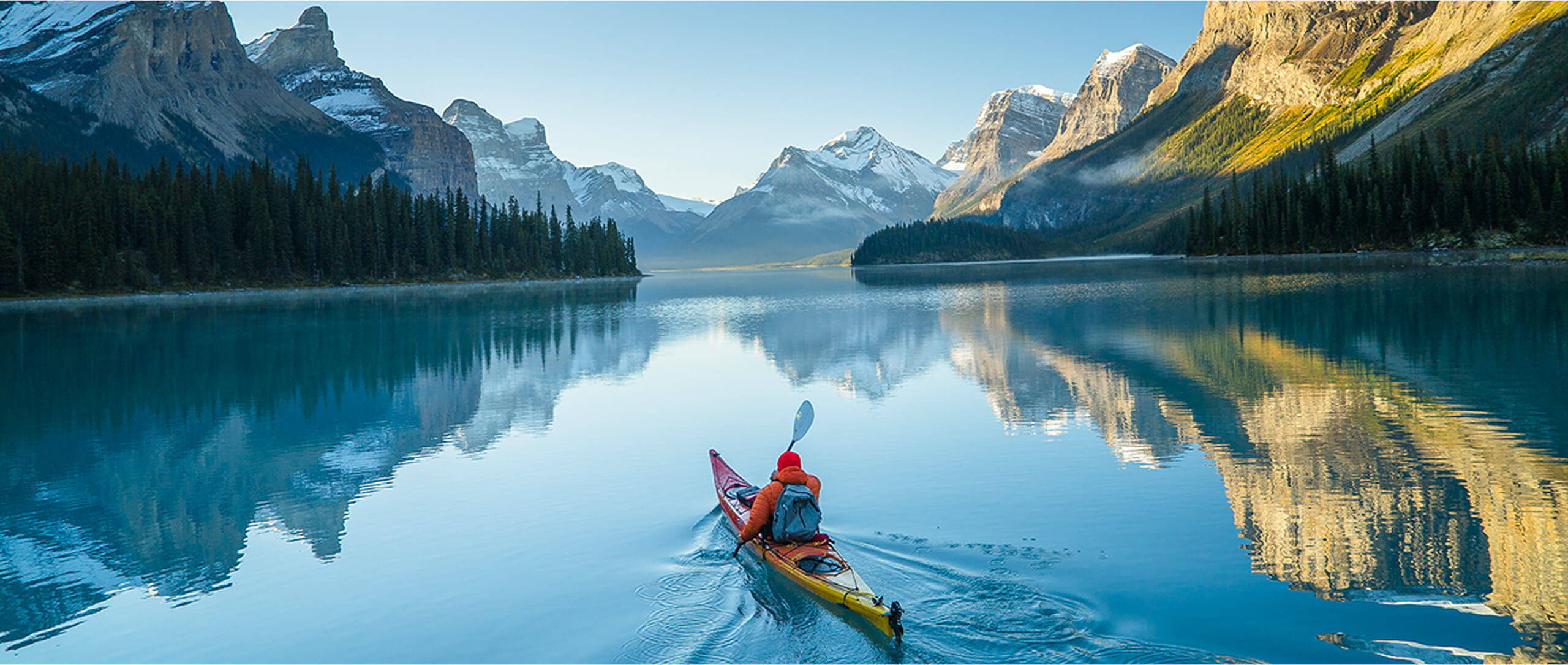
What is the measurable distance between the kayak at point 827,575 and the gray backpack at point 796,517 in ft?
0.51

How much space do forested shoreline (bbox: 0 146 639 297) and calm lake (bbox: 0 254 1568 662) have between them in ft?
303

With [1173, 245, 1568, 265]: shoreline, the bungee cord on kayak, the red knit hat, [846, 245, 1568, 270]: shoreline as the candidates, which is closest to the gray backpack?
the bungee cord on kayak

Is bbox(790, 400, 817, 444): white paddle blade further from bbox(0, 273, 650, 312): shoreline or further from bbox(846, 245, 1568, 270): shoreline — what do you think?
bbox(0, 273, 650, 312): shoreline

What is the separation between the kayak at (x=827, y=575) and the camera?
12516 mm

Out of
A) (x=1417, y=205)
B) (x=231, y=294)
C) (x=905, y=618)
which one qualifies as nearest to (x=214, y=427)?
(x=905, y=618)

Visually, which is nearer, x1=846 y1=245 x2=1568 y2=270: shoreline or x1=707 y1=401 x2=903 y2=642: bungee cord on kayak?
x1=707 y1=401 x2=903 y2=642: bungee cord on kayak

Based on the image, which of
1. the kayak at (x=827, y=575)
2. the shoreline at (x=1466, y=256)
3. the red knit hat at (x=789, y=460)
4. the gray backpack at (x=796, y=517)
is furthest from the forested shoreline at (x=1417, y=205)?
the kayak at (x=827, y=575)

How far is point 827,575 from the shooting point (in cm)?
1391

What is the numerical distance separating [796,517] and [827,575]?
57.6 inches

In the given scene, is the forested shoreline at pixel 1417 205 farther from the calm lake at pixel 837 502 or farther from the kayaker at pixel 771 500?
the kayaker at pixel 771 500

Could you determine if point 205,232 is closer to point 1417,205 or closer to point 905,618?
point 905,618

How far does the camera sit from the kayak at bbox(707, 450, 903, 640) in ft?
41.1

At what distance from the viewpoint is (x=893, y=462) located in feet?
77.4

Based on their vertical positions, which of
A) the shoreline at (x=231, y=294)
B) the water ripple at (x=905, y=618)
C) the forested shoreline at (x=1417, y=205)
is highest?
the forested shoreline at (x=1417, y=205)
